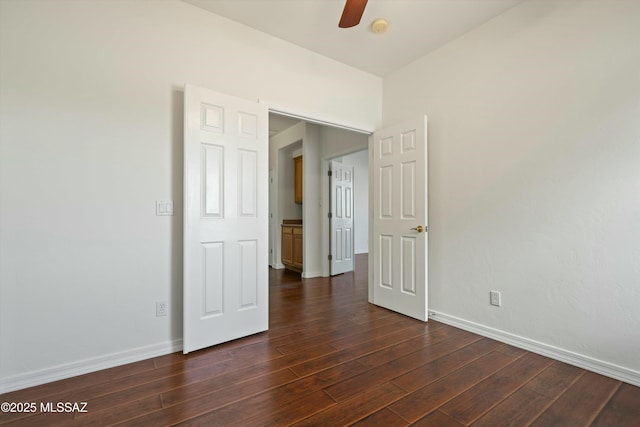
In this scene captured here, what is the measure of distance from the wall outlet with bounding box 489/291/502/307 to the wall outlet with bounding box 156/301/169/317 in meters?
2.72

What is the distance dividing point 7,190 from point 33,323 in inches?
33.2

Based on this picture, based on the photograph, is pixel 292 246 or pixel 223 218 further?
pixel 292 246

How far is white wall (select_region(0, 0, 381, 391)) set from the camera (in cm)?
175

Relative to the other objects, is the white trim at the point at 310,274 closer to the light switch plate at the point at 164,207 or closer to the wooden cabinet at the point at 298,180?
the wooden cabinet at the point at 298,180

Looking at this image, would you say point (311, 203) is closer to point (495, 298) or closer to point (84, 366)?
point (495, 298)

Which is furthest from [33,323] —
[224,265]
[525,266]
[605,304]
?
[605,304]

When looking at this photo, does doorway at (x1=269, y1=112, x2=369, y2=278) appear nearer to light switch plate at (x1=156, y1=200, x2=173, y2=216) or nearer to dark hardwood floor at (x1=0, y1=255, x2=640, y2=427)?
dark hardwood floor at (x1=0, y1=255, x2=640, y2=427)

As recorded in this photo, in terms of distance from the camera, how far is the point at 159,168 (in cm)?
218

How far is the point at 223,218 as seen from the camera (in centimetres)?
234

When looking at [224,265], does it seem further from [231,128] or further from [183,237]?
[231,128]

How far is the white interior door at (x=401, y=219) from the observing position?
2.83m

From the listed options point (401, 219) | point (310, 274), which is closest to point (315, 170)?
point (310, 274)

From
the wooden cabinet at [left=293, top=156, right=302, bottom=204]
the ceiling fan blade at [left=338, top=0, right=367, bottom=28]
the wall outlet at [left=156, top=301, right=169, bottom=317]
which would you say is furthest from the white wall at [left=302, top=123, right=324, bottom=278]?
the ceiling fan blade at [left=338, top=0, right=367, bottom=28]

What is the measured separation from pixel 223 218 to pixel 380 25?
7.15ft
